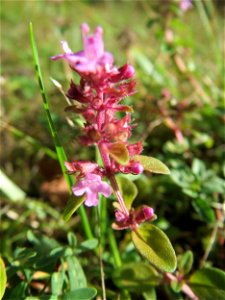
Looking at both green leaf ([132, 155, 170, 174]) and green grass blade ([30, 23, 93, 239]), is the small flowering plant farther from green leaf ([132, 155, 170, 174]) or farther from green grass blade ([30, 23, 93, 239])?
green grass blade ([30, 23, 93, 239])

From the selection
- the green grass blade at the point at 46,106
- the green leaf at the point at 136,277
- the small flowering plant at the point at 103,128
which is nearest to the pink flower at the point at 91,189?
the small flowering plant at the point at 103,128

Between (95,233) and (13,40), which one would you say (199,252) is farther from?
(13,40)

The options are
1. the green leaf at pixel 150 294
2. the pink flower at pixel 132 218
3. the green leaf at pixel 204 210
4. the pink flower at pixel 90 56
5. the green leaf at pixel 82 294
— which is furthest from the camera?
the green leaf at pixel 204 210

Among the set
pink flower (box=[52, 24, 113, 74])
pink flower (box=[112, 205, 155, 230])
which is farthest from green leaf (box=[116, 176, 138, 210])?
pink flower (box=[52, 24, 113, 74])

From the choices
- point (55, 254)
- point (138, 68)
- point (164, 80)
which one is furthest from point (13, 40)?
point (55, 254)

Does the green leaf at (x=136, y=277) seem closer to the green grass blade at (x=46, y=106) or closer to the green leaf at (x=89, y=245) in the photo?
the green leaf at (x=89, y=245)

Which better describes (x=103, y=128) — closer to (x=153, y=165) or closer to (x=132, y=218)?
(x=153, y=165)
